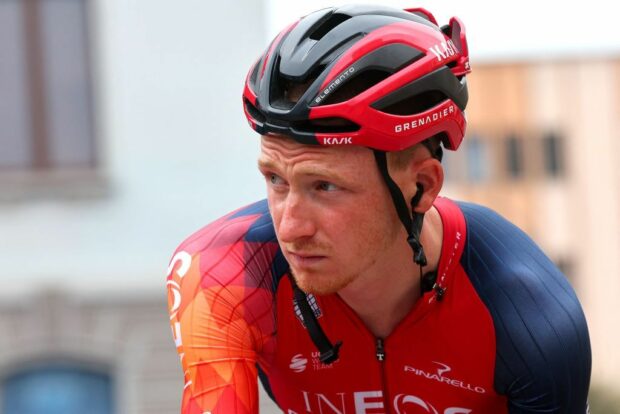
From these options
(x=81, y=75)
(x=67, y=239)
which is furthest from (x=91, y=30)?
(x=67, y=239)

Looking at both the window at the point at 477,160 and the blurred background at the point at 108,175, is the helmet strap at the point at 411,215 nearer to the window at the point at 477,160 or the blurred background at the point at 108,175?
the blurred background at the point at 108,175

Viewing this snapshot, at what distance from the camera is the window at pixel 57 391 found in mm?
17484

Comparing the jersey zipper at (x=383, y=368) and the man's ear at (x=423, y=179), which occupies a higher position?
the man's ear at (x=423, y=179)

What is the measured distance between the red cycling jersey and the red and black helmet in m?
0.43

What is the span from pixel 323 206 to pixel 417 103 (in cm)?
38

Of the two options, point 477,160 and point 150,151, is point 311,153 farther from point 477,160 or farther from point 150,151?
point 477,160

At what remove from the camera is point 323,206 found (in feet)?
13.4

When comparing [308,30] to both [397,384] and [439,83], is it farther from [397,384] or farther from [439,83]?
[397,384]

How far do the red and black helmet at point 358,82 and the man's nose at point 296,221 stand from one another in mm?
162

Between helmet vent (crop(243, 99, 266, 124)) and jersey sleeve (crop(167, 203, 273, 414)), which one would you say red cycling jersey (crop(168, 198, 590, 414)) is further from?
helmet vent (crop(243, 99, 266, 124))

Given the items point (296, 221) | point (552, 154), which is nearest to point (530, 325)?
point (296, 221)

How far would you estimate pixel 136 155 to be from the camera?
17391 millimetres

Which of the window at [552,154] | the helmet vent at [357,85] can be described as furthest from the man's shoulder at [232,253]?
the window at [552,154]

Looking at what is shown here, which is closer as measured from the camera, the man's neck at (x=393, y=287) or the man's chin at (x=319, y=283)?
the man's chin at (x=319, y=283)
